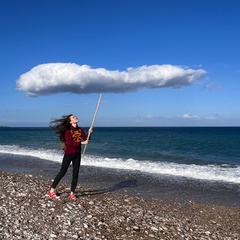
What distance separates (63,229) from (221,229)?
→ 461 cm

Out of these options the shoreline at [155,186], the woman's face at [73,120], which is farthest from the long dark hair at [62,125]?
the shoreline at [155,186]

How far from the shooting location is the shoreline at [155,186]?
43.4ft

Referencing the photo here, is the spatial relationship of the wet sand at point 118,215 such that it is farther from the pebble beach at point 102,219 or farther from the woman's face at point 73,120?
the woman's face at point 73,120

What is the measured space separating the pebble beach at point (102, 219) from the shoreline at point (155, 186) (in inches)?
73.3

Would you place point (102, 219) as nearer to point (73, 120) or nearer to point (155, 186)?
point (73, 120)

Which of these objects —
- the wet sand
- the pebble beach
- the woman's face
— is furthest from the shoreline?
the woman's face

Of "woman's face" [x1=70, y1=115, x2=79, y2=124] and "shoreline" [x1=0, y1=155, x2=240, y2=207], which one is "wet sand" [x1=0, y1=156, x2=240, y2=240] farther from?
"woman's face" [x1=70, y1=115, x2=79, y2=124]

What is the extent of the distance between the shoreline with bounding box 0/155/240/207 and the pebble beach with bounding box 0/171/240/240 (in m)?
1.86

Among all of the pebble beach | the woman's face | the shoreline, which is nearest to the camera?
the pebble beach

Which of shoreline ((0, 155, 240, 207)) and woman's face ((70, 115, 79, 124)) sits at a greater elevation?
woman's face ((70, 115, 79, 124))

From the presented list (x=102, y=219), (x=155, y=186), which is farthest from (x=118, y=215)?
(x=155, y=186)

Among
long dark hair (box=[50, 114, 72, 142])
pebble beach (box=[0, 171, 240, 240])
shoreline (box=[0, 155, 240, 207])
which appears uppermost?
long dark hair (box=[50, 114, 72, 142])

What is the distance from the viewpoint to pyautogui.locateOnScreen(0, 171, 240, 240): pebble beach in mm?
7188

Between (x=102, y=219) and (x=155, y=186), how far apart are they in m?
7.39
